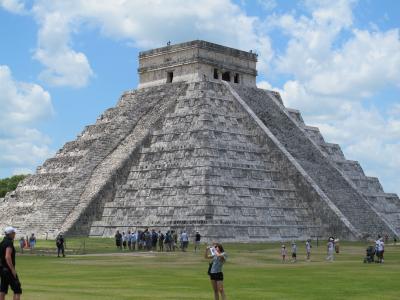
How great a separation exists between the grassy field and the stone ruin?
704cm

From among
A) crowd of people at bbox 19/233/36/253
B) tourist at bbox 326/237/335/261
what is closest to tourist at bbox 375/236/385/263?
tourist at bbox 326/237/335/261

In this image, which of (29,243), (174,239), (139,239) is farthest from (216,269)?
(29,243)

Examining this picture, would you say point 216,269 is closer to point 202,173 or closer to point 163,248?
point 163,248

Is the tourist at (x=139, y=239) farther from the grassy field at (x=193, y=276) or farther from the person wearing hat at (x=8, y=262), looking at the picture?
the person wearing hat at (x=8, y=262)

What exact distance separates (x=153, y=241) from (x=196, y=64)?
17.5 metres

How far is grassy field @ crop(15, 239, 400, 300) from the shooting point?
1767 centimetres

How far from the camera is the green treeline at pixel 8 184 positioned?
85.8m

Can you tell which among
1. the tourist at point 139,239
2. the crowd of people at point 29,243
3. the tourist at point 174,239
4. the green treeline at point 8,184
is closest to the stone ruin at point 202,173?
the tourist at point 174,239

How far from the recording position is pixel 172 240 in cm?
3634

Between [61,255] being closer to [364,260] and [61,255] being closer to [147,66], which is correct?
[364,260]

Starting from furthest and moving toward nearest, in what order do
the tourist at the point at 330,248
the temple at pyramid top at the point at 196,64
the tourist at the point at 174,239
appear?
the temple at pyramid top at the point at 196,64
the tourist at the point at 174,239
the tourist at the point at 330,248

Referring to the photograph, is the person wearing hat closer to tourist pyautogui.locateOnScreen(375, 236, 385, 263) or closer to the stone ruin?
tourist pyautogui.locateOnScreen(375, 236, 385, 263)

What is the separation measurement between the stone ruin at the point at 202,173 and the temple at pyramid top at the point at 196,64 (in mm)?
77

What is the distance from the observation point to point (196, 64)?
5084 cm
